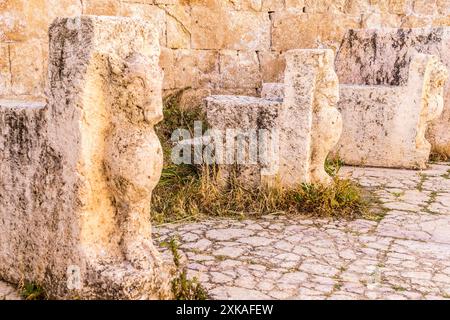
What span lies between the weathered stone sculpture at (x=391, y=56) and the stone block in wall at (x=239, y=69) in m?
1.37

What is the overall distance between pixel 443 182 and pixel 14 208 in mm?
4572

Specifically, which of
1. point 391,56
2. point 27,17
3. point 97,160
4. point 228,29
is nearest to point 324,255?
point 97,160

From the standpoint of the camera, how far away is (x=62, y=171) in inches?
110

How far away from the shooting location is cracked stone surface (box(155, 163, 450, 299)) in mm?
3324

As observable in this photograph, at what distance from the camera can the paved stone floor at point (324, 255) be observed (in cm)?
331

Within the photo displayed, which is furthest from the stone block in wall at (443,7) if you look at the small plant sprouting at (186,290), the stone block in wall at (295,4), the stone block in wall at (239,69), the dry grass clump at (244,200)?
the small plant sprouting at (186,290)

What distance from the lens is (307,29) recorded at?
8.79m

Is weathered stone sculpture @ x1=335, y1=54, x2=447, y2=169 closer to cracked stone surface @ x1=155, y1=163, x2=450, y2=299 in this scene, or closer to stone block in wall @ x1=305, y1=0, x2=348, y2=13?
cracked stone surface @ x1=155, y1=163, x2=450, y2=299

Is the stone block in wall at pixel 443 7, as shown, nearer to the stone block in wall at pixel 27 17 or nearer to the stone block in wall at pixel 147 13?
the stone block in wall at pixel 147 13

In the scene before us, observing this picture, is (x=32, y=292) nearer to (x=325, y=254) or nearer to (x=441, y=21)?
(x=325, y=254)

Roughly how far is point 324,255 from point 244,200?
122 centimetres

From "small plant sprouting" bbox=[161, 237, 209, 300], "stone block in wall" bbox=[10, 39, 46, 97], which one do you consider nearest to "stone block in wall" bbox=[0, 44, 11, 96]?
"stone block in wall" bbox=[10, 39, 46, 97]

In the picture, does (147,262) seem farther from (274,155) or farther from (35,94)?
(35,94)
